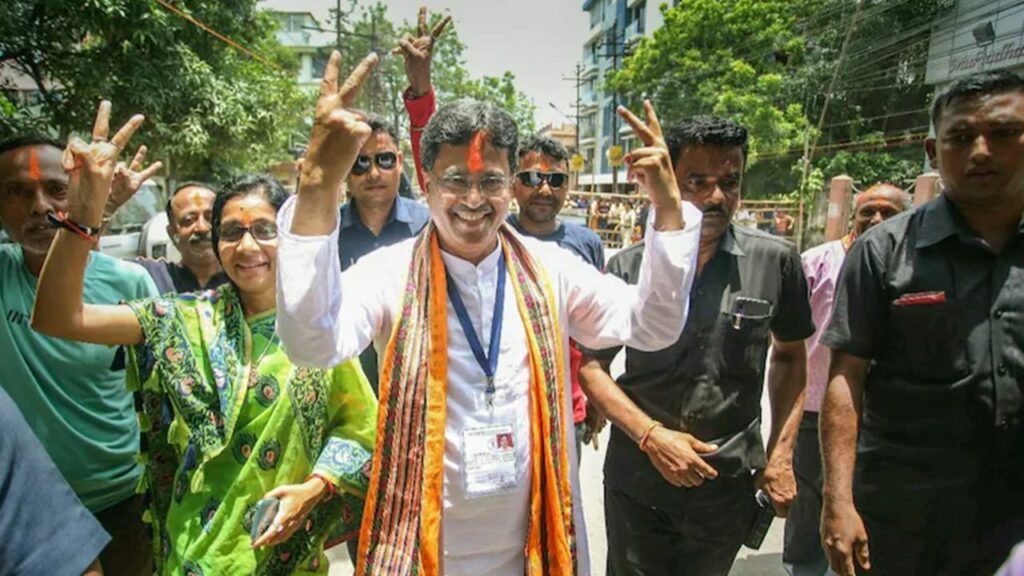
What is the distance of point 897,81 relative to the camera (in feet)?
66.8

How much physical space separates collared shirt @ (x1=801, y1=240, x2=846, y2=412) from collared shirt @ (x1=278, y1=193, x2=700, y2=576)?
1.83m

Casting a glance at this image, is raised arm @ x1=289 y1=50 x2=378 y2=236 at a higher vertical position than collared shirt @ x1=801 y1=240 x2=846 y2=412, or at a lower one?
higher

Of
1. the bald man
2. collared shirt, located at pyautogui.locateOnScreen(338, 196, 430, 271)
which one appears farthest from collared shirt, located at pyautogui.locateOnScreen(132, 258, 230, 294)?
the bald man

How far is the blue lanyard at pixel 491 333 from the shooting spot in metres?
1.64

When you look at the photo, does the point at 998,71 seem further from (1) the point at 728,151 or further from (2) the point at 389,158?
(2) the point at 389,158

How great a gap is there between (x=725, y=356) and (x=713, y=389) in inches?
4.8

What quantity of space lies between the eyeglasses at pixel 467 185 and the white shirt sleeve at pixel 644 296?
35cm

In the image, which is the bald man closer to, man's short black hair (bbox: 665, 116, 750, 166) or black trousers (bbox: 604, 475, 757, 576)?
black trousers (bbox: 604, 475, 757, 576)

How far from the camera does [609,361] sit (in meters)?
2.39

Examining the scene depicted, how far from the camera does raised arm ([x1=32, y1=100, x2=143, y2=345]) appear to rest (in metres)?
1.72

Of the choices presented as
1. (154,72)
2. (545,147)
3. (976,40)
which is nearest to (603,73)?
(976,40)

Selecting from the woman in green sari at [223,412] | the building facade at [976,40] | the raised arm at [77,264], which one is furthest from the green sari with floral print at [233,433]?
the building facade at [976,40]

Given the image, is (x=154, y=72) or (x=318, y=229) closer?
(x=318, y=229)

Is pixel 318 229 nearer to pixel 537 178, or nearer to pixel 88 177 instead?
pixel 88 177
